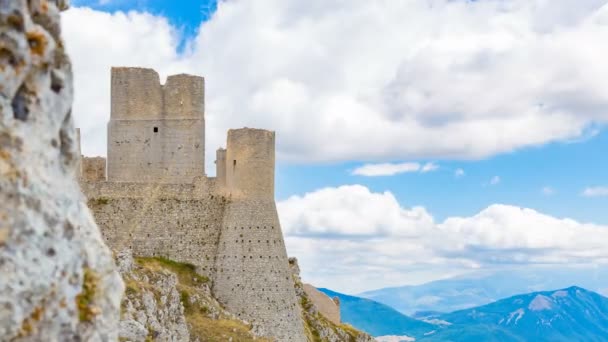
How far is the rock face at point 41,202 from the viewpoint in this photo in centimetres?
995

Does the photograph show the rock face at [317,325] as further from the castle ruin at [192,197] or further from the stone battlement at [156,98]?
the stone battlement at [156,98]

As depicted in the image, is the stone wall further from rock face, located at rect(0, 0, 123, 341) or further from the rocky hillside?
rock face, located at rect(0, 0, 123, 341)

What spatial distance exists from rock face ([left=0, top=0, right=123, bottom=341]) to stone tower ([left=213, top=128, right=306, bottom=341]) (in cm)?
4680

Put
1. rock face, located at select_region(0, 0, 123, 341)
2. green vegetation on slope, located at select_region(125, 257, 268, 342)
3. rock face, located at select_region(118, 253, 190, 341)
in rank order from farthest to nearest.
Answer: green vegetation on slope, located at select_region(125, 257, 268, 342), rock face, located at select_region(118, 253, 190, 341), rock face, located at select_region(0, 0, 123, 341)

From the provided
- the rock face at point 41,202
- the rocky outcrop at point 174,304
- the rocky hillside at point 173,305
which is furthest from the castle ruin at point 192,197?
the rock face at point 41,202

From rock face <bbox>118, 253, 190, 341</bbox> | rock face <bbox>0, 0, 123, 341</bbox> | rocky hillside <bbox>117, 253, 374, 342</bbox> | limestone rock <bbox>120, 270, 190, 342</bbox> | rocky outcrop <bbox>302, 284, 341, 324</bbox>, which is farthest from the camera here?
rocky outcrop <bbox>302, 284, 341, 324</bbox>

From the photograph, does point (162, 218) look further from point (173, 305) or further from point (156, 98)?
point (173, 305)

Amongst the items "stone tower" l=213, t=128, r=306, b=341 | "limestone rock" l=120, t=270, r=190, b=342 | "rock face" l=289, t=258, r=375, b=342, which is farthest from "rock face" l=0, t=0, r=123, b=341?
"rock face" l=289, t=258, r=375, b=342

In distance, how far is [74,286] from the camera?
1070cm

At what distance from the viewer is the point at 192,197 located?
59.2 m

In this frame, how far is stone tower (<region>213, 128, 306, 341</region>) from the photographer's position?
191 ft

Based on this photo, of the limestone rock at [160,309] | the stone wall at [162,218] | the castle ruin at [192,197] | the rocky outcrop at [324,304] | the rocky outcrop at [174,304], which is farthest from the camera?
the rocky outcrop at [324,304]

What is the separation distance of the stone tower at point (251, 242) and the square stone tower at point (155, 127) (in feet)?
9.06

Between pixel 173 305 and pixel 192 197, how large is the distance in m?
9.79
